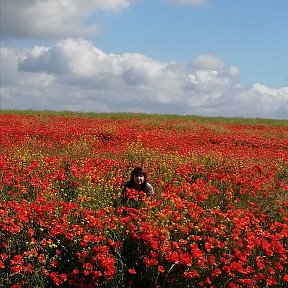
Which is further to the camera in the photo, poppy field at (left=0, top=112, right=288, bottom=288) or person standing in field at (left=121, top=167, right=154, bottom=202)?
person standing in field at (left=121, top=167, right=154, bottom=202)

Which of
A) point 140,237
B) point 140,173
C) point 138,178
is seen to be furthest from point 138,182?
point 140,237

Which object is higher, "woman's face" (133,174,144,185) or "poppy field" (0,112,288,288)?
"woman's face" (133,174,144,185)

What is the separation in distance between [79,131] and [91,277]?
14.3 metres

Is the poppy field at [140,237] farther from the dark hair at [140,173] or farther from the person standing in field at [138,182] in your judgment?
the dark hair at [140,173]

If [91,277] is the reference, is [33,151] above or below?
above

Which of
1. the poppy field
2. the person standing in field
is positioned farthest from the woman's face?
the poppy field

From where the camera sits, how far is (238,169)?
14445mm

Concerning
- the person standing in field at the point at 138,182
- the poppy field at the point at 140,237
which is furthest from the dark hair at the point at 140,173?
the poppy field at the point at 140,237

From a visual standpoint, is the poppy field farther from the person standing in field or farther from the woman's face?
A: the woman's face

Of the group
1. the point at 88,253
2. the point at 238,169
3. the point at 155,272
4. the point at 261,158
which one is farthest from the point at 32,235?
the point at 261,158

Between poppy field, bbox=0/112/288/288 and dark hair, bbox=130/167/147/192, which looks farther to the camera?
dark hair, bbox=130/167/147/192

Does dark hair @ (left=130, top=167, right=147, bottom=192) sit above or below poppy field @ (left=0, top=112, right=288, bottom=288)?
above

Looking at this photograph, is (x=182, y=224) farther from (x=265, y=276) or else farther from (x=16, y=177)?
(x=16, y=177)

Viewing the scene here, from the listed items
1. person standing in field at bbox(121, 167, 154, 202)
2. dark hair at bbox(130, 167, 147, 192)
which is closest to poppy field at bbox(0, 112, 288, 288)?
person standing in field at bbox(121, 167, 154, 202)
